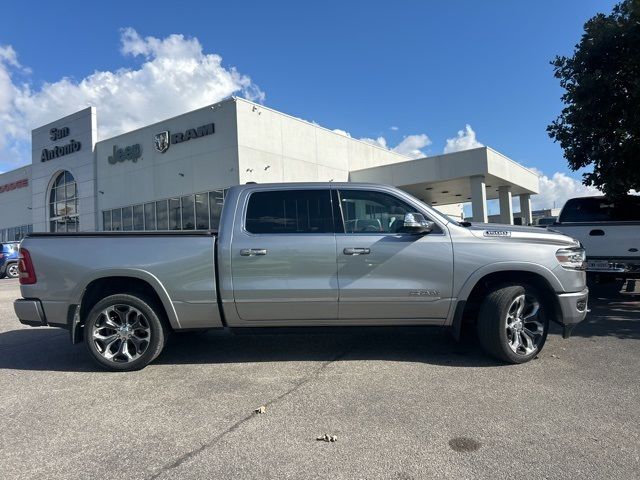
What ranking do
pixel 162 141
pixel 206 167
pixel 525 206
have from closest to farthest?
pixel 206 167, pixel 162 141, pixel 525 206

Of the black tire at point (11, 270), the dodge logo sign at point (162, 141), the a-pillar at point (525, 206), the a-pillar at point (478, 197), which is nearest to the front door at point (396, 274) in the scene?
the a-pillar at point (478, 197)

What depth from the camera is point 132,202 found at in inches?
1160

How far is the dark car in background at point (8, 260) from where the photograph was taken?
21797 millimetres

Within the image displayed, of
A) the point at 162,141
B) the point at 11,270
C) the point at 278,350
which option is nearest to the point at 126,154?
the point at 162,141

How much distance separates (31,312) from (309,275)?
2982mm

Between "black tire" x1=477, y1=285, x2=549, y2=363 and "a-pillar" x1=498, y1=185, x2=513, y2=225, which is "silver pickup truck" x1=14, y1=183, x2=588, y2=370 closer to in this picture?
"black tire" x1=477, y1=285, x2=549, y2=363

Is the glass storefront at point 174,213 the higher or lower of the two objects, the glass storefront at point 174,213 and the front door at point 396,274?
the higher

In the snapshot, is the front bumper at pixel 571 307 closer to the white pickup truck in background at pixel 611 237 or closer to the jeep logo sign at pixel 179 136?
the white pickup truck in background at pixel 611 237

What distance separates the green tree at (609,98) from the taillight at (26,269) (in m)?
8.85

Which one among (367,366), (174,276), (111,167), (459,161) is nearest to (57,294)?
(174,276)

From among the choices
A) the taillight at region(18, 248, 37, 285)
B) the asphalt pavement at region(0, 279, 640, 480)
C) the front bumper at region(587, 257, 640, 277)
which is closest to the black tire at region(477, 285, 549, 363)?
the asphalt pavement at region(0, 279, 640, 480)

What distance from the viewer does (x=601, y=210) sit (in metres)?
9.28

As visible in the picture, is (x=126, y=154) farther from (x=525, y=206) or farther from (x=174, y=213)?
(x=525, y=206)

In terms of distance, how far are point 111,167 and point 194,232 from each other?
28.7 m
